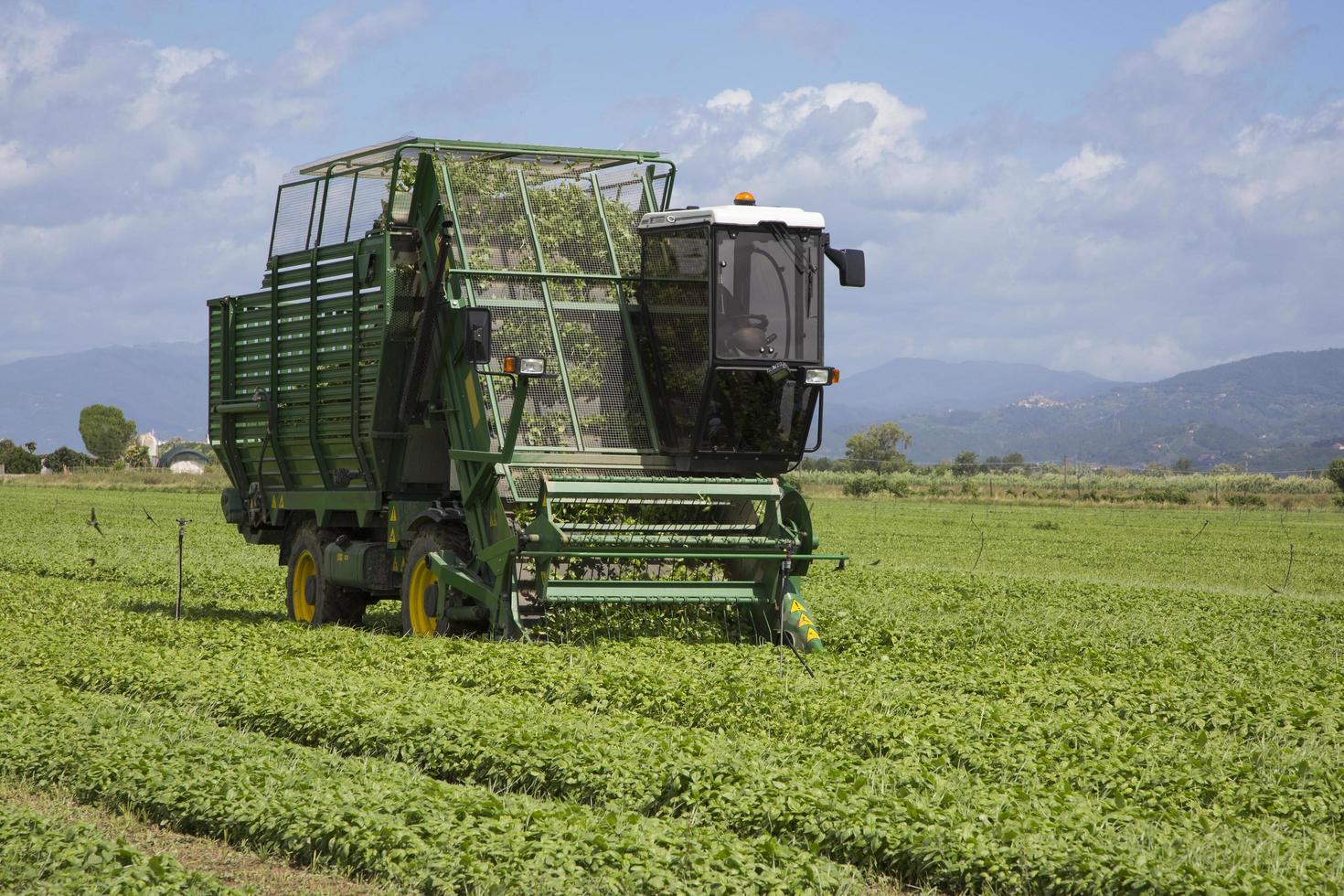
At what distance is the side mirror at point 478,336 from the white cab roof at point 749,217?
80.1 inches

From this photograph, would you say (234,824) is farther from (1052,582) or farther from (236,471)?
(1052,582)

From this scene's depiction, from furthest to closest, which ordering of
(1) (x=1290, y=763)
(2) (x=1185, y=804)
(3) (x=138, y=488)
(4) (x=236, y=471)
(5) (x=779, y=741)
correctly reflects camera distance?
(3) (x=138, y=488) → (4) (x=236, y=471) → (5) (x=779, y=741) → (1) (x=1290, y=763) → (2) (x=1185, y=804)

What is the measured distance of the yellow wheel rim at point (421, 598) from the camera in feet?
44.5

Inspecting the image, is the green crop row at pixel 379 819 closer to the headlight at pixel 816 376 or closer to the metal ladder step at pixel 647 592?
the metal ladder step at pixel 647 592

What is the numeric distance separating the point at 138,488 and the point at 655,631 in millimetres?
59535

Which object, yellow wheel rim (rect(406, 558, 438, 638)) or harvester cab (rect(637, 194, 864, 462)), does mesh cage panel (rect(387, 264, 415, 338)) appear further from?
harvester cab (rect(637, 194, 864, 462))

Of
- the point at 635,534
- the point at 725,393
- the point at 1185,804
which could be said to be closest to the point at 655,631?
the point at 635,534

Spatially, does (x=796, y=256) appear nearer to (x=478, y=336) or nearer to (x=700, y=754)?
(x=478, y=336)

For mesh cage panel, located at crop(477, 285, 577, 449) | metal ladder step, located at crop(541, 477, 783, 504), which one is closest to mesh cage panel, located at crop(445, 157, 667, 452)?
mesh cage panel, located at crop(477, 285, 577, 449)

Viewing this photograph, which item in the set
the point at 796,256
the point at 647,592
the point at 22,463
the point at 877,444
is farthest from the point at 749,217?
the point at 877,444

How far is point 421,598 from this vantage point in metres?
13.8

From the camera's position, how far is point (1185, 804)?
7.17 metres

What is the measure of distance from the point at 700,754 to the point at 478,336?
5.13 meters

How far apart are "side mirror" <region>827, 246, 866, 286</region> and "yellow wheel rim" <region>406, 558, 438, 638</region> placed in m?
4.67
